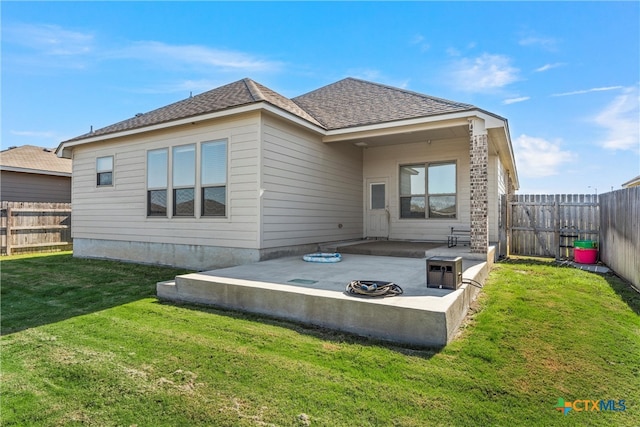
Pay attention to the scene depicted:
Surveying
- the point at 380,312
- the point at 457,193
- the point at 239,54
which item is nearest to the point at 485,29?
the point at 457,193

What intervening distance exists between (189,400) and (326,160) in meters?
7.22

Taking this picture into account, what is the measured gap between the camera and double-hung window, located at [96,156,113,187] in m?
9.38

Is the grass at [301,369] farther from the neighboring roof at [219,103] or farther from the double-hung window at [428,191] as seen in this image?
the double-hung window at [428,191]

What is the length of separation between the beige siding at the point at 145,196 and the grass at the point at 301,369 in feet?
9.09

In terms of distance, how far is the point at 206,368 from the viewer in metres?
2.82

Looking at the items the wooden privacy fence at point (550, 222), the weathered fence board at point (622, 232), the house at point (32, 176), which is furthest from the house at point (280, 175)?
the house at point (32, 176)

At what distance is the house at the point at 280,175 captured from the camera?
6.91m

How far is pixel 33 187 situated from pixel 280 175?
13.9 metres

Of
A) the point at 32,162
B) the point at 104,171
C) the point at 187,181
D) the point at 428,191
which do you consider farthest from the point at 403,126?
the point at 32,162

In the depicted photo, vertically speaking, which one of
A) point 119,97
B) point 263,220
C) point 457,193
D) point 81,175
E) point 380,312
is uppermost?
point 119,97

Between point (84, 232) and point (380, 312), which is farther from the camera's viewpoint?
point (84, 232)

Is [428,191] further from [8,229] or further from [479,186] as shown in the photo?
[8,229]

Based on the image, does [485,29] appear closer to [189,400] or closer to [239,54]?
[239,54]

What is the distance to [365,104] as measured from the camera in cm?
955
